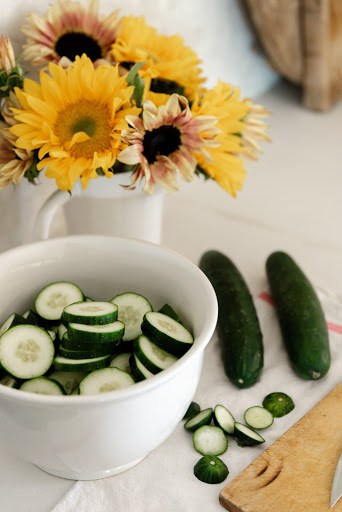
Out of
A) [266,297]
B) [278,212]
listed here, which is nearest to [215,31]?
[278,212]

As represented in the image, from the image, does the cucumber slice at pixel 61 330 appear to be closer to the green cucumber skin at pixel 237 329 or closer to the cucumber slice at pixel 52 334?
the cucumber slice at pixel 52 334

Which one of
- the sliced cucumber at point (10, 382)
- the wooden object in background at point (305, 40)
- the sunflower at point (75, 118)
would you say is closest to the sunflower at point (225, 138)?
the sunflower at point (75, 118)

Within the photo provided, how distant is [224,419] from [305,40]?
919 millimetres

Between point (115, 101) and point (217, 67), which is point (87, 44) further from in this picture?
point (217, 67)

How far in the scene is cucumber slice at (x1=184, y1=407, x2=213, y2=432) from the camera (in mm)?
777

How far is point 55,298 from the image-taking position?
2.52 feet

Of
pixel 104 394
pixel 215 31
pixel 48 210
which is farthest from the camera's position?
pixel 215 31

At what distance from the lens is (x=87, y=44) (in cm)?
90

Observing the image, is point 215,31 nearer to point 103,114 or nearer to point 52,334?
point 103,114

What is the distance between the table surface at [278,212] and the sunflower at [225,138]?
0.20 meters

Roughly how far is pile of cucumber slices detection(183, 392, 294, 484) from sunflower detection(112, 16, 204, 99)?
1.24ft

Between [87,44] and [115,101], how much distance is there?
190 mm

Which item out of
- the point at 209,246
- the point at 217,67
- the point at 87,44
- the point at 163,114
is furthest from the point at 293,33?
the point at 163,114

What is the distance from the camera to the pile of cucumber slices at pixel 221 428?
28.6 inches
